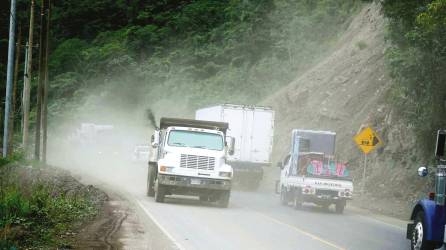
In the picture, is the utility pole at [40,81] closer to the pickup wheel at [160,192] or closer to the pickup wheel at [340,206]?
the pickup wheel at [160,192]

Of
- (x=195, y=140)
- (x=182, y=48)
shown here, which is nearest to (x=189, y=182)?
(x=195, y=140)

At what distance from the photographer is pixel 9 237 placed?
1241 centimetres

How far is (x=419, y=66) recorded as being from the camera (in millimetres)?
28859

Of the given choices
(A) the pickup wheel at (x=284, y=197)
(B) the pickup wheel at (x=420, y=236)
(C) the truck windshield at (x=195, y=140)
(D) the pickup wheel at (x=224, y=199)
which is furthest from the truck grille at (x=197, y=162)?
(B) the pickup wheel at (x=420, y=236)

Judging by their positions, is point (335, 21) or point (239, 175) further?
point (335, 21)

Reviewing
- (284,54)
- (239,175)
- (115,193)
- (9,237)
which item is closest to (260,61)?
(284,54)

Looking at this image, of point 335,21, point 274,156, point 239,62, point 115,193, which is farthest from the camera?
point 239,62

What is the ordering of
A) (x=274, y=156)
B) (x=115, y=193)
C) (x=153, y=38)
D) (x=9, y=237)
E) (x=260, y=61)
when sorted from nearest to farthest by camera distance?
(x=9, y=237) → (x=115, y=193) → (x=274, y=156) → (x=260, y=61) → (x=153, y=38)

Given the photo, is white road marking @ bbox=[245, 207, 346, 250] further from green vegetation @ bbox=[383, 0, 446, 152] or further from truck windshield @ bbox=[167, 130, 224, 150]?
green vegetation @ bbox=[383, 0, 446, 152]

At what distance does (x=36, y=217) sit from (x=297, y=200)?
11.7 m

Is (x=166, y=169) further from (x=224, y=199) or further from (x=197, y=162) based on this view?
(x=224, y=199)

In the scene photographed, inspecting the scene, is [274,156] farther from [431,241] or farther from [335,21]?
[431,241]

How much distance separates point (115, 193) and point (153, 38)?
5662cm

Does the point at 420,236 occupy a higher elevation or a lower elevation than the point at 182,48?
lower
